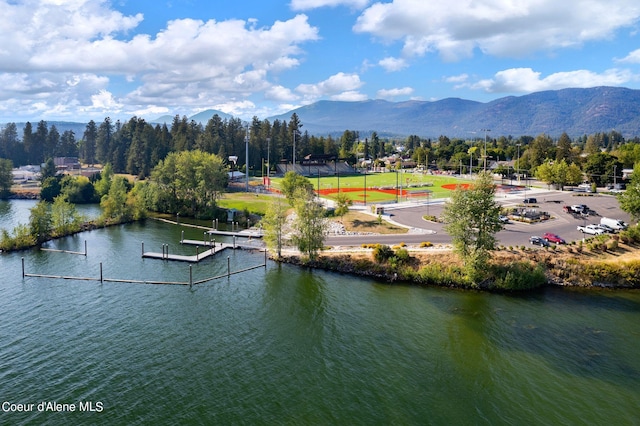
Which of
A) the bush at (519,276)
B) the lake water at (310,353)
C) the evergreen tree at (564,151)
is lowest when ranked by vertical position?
the lake water at (310,353)

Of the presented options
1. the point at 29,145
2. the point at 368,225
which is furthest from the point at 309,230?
the point at 29,145

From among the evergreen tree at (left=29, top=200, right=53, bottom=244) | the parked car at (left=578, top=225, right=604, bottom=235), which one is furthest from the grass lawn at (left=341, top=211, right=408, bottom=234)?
the evergreen tree at (left=29, top=200, right=53, bottom=244)

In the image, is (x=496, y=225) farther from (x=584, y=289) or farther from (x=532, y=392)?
(x=532, y=392)

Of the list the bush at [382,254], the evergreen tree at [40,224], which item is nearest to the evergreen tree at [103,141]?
the evergreen tree at [40,224]

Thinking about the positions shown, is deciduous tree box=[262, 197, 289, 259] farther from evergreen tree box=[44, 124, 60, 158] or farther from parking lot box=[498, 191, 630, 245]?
evergreen tree box=[44, 124, 60, 158]

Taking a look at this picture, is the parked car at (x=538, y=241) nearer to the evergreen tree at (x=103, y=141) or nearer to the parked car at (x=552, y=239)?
the parked car at (x=552, y=239)

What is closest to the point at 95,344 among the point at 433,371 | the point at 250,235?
the point at 433,371
